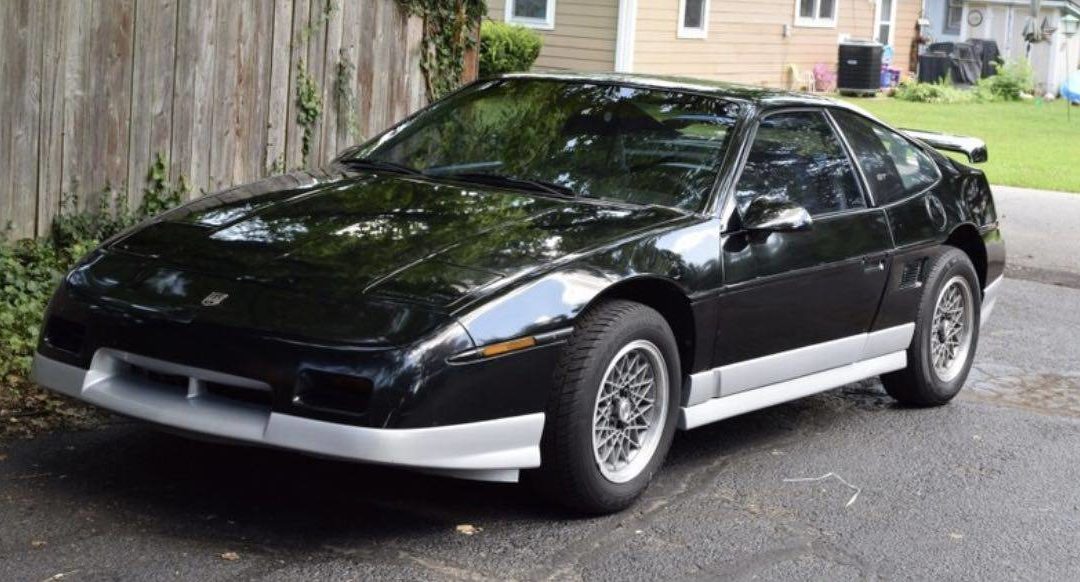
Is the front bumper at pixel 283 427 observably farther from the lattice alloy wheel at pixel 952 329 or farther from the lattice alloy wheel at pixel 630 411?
the lattice alloy wheel at pixel 952 329

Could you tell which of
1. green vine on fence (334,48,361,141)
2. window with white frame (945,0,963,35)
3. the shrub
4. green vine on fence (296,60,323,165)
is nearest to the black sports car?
green vine on fence (296,60,323,165)

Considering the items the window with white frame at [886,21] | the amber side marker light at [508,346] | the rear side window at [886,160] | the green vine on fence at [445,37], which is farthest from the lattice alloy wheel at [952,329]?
the window with white frame at [886,21]

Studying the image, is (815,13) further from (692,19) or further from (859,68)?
(692,19)

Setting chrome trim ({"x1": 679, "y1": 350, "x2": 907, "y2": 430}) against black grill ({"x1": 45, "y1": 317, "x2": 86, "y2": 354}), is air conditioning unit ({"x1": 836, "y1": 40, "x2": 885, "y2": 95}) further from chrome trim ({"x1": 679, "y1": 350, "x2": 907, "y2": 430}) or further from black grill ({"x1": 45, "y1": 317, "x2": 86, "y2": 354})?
black grill ({"x1": 45, "y1": 317, "x2": 86, "y2": 354})

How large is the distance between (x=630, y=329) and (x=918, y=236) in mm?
2360

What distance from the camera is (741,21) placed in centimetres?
2778

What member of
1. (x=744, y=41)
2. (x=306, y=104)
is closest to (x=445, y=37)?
(x=306, y=104)

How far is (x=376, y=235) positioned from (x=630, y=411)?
1071mm


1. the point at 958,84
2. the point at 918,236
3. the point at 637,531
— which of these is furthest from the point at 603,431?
the point at 958,84

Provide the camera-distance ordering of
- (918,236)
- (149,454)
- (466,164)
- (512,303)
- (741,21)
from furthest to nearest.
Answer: (741,21) → (918,236) → (466,164) → (149,454) → (512,303)

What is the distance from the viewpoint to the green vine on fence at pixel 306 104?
9.65 meters

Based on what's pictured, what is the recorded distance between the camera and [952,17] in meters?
42.9

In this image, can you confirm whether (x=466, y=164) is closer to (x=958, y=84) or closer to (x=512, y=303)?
(x=512, y=303)

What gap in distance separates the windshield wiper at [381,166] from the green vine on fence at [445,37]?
389 centimetres
